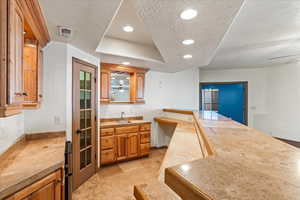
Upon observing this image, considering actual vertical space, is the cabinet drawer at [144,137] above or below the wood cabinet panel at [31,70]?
below

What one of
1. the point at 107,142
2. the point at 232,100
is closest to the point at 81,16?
the point at 107,142

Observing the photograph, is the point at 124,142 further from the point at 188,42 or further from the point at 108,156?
the point at 188,42

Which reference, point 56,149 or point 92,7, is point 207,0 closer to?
point 92,7

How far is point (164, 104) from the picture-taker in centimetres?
455

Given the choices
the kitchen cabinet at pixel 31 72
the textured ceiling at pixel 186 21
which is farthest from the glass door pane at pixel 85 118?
the textured ceiling at pixel 186 21

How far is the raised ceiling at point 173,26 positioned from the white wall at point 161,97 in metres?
1.18

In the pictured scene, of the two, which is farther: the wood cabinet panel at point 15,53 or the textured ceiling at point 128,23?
the textured ceiling at point 128,23

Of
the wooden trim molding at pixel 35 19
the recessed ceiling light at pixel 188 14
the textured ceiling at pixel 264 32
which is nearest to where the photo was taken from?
the wooden trim molding at pixel 35 19

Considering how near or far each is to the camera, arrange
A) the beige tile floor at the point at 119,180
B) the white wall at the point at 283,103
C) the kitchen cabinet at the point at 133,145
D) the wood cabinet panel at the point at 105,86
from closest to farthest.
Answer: the beige tile floor at the point at 119,180
the wood cabinet panel at the point at 105,86
the kitchen cabinet at the point at 133,145
the white wall at the point at 283,103

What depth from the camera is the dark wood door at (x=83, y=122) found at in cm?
235

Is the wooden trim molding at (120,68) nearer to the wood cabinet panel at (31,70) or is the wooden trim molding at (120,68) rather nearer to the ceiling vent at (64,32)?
the ceiling vent at (64,32)

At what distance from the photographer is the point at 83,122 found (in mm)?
2545

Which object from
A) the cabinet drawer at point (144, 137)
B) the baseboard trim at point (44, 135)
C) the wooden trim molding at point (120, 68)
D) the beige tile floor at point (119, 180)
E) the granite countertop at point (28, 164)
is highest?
the wooden trim molding at point (120, 68)

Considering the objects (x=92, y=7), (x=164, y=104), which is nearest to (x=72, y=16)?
(x=92, y=7)
